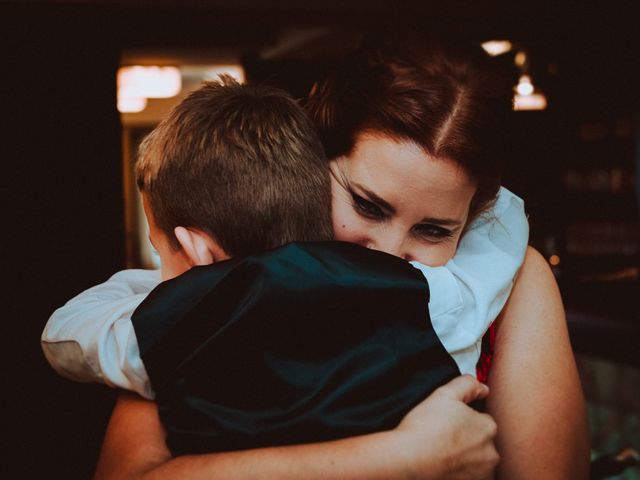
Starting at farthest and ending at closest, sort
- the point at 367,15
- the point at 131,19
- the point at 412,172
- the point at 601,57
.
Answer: the point at 601,57 < the point at 367,15 < the point at 131,19 < the point at 412,172

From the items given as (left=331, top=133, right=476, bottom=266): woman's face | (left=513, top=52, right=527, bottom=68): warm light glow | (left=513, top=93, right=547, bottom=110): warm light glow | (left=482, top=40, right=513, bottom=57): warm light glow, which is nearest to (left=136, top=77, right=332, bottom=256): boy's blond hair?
(left=331, top=133, right=476, bottom=266): woman's face

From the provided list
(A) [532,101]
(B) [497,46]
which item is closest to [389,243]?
(B) [497,46]

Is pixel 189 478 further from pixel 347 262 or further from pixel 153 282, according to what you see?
pixel 153 282

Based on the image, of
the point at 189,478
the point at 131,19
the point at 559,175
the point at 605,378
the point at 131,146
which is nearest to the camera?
the point at 189,478

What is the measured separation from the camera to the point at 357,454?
895 mm

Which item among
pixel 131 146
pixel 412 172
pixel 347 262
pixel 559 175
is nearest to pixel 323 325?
pixel 347 262

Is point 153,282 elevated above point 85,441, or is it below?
above

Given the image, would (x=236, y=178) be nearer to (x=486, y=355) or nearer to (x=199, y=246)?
(x=199, y=246)

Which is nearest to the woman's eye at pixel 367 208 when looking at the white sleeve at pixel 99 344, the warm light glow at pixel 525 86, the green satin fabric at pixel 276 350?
the green satin fabric at pixel 276 350

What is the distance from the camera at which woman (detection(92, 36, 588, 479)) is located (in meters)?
1.02

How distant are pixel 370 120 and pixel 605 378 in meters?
2.05

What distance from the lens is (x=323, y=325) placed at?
0.94 meters

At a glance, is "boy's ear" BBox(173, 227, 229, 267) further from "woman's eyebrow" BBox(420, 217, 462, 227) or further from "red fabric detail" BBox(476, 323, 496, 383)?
"red fabric detail" BBox(476, 323, 496, 383)

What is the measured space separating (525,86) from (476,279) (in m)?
4.79
